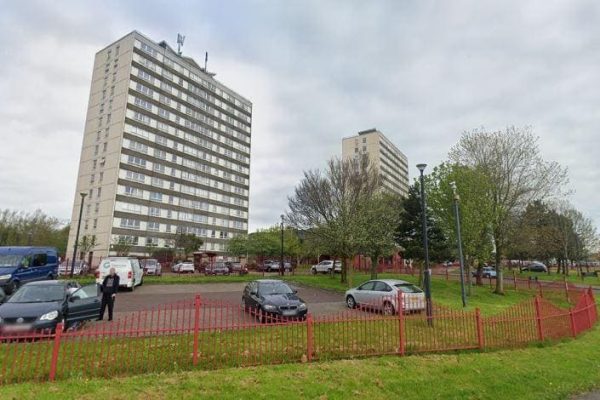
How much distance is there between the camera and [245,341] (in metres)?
8.82

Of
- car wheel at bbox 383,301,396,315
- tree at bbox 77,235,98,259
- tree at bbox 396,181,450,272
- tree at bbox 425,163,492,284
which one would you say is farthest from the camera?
tree at bbox 77,235,98,259

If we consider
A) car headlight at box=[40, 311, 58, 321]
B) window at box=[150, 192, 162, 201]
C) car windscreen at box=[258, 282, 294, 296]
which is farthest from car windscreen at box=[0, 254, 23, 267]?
window at box=[150, 192, 162, 201]

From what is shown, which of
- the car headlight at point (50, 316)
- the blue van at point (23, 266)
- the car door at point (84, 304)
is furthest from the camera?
the blue van at point (23, 266)

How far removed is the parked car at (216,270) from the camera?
120 feet

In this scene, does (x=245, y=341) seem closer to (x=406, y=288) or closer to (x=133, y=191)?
(x=406, y=288)

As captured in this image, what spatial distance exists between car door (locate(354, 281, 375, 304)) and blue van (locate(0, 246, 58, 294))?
1602 centimetres

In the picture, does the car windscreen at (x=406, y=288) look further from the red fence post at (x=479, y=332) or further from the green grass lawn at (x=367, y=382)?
the green grass lawn at (x=367, y=382)

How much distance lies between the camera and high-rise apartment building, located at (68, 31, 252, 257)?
57719 millimetres

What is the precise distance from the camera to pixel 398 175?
123312 millimetres

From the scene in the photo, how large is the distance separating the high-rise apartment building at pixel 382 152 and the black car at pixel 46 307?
96.1 metres

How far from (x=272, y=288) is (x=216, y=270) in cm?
2435

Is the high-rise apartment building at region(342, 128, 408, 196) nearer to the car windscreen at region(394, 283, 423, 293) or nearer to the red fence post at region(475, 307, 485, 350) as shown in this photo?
the car windscreen at region(394, 283, 423, 293)

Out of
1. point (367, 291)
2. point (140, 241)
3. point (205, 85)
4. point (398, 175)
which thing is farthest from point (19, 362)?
point (398, 175)

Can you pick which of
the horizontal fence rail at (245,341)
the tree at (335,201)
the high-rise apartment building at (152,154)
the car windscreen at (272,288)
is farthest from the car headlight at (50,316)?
the high-rise apartment building at (152,154)
